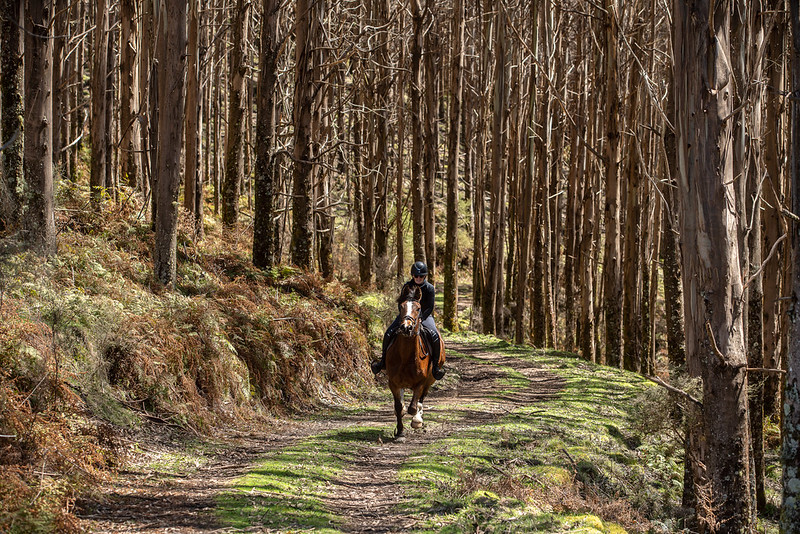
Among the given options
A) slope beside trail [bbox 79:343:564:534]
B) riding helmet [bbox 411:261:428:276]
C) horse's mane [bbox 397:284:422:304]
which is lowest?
slope beside trail [bbox 79:343:564:534]

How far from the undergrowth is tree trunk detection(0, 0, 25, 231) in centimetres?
95

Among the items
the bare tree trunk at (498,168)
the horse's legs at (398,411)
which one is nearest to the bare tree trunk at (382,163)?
the bare tree trunk at (498,168)

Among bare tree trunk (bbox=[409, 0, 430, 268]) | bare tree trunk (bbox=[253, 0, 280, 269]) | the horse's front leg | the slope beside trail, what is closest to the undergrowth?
the slope beside trail

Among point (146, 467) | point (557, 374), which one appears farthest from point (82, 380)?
point (557, 374)

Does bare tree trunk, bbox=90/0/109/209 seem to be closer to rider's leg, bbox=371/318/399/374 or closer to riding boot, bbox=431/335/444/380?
rider's leg, bbox=371/318/399/374

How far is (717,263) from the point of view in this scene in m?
7.39

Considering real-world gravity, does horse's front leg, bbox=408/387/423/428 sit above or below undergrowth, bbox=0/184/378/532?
below

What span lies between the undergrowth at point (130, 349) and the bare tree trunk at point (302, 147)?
1.09 metres

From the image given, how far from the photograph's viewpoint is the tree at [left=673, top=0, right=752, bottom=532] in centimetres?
735

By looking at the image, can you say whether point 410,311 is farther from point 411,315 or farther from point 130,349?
point 130,349

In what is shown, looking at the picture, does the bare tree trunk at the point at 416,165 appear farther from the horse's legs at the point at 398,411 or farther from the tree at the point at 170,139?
the horse's legs at the point at 398,411

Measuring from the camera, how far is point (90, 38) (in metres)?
30.6

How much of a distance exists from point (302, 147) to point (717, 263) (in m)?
11.7

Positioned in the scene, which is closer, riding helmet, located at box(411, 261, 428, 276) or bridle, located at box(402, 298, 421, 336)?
bridle, located at box(402, 298, 421, 336)
